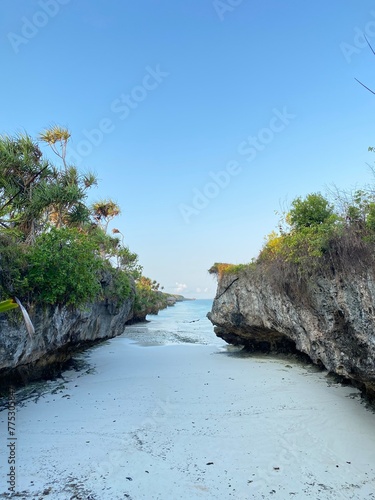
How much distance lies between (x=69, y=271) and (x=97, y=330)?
6.06 metres

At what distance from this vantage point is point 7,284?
725cm

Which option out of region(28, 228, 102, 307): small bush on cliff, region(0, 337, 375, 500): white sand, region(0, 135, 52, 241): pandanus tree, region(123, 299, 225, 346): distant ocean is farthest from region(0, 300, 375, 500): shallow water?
region(123, 299, 225, 346): distant ocean

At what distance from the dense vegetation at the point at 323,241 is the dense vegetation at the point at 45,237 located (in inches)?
239

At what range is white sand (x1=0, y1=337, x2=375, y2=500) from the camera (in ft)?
15.0

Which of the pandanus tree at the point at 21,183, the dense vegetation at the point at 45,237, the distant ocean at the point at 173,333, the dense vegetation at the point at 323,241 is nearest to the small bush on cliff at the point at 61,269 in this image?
the dense vegetation at the point at 45,237

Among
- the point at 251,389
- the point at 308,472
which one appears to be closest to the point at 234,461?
the point at 308,472

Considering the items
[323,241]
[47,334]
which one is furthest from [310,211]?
[47,334]

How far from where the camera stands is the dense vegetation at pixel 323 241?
6590mm

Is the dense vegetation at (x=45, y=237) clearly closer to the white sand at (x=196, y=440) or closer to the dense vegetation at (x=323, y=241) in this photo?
the white sand at (x=196, y=440)

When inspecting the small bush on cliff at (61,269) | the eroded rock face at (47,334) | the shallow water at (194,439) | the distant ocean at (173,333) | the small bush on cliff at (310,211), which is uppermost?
the small bush on cliff at (310,211)

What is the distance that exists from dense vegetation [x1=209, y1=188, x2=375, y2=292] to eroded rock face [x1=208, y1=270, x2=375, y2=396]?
1.00 feet

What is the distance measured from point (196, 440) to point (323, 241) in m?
5.34

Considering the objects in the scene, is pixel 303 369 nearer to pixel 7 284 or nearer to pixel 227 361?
pixel 227 361

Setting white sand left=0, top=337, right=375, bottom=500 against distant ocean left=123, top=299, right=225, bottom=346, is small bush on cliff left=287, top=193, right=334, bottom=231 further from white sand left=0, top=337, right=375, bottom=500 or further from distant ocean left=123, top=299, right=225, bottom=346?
distant ocean left=123, top=299, right=225, bottom=346
